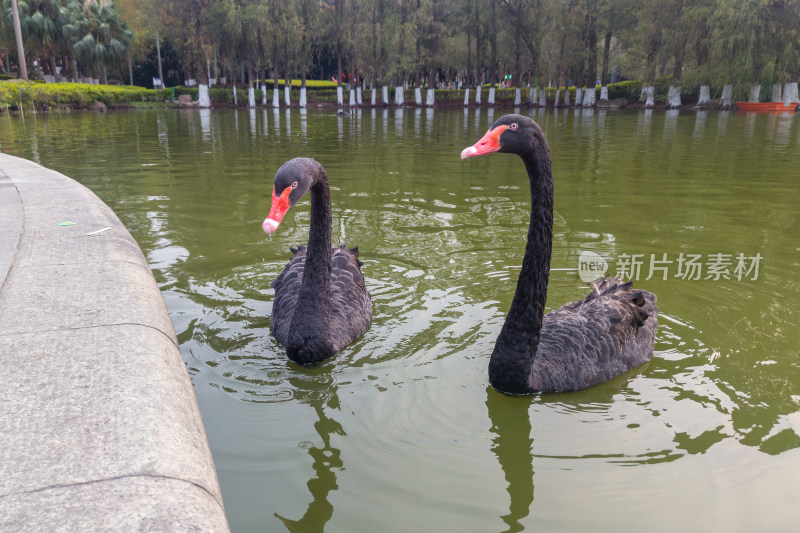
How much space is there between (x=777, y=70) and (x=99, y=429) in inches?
1411

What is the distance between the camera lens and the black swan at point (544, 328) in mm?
3271

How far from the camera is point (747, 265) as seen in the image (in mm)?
5891

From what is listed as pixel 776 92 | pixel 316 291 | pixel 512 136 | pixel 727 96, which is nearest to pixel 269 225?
pixel 316 291

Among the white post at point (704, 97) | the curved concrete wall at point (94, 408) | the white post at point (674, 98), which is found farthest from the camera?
the white post at point (674, 98)

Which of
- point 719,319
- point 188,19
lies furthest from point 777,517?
point 188,19

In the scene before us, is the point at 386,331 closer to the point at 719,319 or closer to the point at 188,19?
the point at 719,319

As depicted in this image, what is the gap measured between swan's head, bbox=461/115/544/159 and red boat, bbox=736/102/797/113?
35.8m

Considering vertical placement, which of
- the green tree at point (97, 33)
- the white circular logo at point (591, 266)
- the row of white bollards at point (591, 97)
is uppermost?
the green tree at point (97, 33)

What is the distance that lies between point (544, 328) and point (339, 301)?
1.45 metres

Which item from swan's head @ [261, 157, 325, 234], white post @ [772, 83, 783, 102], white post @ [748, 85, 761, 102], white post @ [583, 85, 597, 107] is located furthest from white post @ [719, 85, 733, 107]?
swan's head @ [261, 157, 325, 234]

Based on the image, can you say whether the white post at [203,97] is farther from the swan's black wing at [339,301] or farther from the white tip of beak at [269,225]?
the white tip of beak at [269,225]

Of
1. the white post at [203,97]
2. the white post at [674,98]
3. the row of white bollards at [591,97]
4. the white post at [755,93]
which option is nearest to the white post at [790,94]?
the row of white bollards at [591,97]

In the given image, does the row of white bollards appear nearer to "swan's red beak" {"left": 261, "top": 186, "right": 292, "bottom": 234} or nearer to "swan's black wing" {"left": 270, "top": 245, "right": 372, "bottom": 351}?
"swan's black wing" {"left": 270, "top": 245, "right": 372, "bottom": 351}

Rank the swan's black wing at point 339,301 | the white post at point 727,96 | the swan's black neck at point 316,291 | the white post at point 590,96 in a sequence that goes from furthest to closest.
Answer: the white post at point 590,96 → the white post at point 727,96 → the swan's black wing at point 339,301 → the swan's black neck at point 316,291
